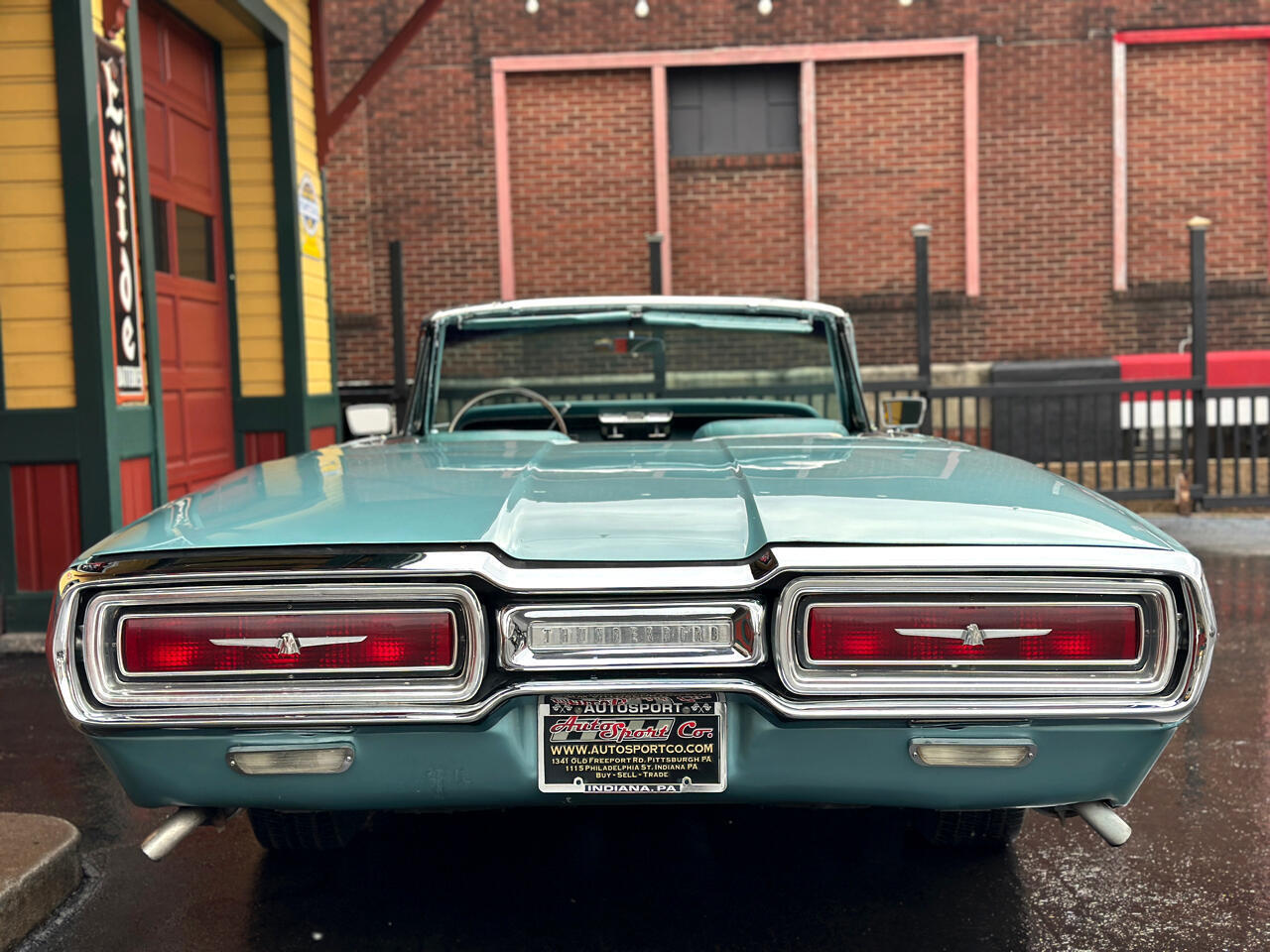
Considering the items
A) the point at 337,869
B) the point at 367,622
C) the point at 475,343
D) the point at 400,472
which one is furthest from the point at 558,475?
the point at 475,343

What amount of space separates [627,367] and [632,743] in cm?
219

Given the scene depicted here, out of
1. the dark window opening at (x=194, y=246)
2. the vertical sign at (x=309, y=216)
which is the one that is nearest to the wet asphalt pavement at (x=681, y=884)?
the dark window opening at (x=194, y=246)

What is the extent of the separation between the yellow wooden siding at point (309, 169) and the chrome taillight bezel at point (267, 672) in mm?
6909

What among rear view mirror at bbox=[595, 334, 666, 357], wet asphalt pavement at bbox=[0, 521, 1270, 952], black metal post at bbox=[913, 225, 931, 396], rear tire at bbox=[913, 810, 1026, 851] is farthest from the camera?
black metal post at bbox=[913, 225, 931, 396]

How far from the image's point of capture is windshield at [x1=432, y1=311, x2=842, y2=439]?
3.98 metres

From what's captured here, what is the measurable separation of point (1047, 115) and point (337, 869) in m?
Answer: 13.7

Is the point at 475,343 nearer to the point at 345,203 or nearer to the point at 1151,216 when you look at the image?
the point at 345,203

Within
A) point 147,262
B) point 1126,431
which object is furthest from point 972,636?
point 1126,431

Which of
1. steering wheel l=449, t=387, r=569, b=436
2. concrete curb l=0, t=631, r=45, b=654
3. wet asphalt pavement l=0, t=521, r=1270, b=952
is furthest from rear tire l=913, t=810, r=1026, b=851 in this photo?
concrete curb l=0, t=631, r=45, b=654

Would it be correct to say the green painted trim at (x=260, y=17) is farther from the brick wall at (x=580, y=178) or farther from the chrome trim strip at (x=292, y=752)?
the chrome trim strip at (x=292, y=752)

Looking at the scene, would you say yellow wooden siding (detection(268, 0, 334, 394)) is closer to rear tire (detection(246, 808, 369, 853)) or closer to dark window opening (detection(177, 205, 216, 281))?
dark window opening (detection(177, 205, 216, 281))

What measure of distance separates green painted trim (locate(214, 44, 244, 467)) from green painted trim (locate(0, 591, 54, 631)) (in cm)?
295

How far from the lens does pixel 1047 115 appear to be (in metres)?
14.5

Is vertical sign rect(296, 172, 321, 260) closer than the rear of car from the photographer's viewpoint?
No
